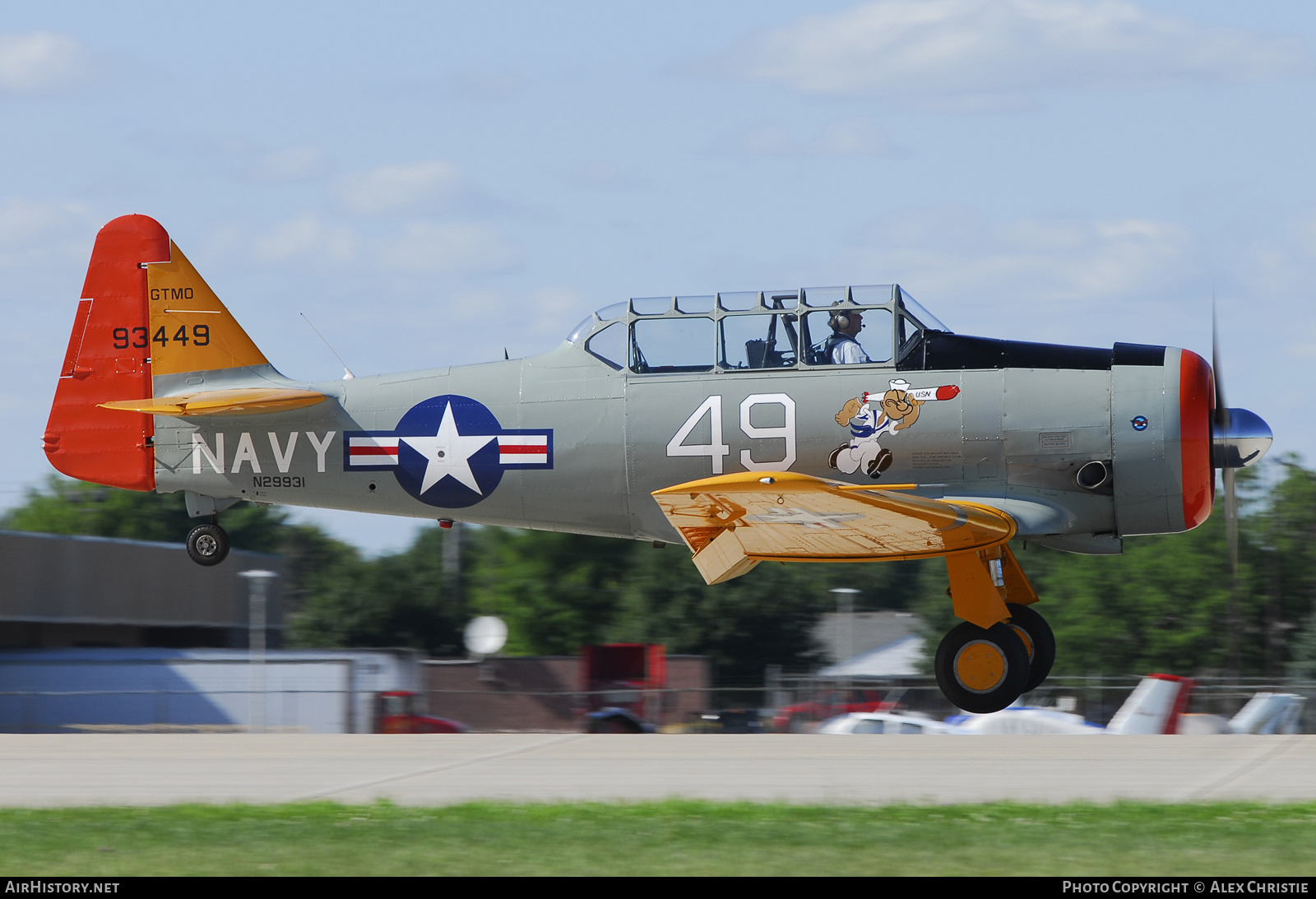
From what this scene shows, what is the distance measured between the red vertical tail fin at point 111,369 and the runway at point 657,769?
2.36 m

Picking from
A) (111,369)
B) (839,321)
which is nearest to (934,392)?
(839,321)

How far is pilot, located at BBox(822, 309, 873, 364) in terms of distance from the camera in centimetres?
1138

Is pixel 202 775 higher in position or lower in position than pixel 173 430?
lower

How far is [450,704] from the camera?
3497cm

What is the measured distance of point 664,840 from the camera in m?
7.60

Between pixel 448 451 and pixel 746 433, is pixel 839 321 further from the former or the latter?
pixel 448 451

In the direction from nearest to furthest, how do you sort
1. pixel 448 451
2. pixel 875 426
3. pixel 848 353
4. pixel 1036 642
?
pixel 875 426, pixel 848 353, pixel 1036 642, pixel 448 451

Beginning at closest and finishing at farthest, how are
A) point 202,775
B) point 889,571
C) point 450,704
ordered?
point 202,775
point 450,704
point 889,571

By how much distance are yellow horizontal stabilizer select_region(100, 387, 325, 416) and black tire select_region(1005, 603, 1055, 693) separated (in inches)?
229

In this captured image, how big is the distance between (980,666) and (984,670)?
34 millimetres

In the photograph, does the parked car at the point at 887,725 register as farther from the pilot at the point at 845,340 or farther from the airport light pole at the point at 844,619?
the airport light pole at the point at 844,619

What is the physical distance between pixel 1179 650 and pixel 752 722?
88.0 ft

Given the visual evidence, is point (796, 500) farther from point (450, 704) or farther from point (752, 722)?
point (450, 704)
